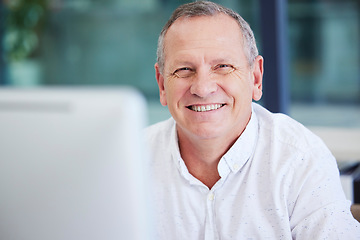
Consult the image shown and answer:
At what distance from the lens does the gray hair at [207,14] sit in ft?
5.46

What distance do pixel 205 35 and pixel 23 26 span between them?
5.26 m

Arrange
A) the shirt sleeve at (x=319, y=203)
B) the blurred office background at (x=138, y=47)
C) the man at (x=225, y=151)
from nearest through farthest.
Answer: the shirt sleeve at (x=319, y=203), the man at (x=225, y=151), the blurred office background at (x=138, y=47)

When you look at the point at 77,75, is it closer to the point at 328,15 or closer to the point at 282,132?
the point at 328,15

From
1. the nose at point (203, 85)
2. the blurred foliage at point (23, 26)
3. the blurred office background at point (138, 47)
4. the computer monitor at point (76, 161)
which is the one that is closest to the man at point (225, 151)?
the nose at point (203, 85)

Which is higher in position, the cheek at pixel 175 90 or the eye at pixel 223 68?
the eye at pixel 223 68

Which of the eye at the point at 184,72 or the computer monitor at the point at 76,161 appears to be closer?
the computer monitor at the point at 76,161

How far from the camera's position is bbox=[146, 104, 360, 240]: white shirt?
1.51 metres

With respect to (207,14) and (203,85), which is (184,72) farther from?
(207,14)

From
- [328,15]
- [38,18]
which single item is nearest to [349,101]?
[328,15]

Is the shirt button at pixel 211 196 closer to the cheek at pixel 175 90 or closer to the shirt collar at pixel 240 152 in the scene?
the shirt collar at pixel 240 152

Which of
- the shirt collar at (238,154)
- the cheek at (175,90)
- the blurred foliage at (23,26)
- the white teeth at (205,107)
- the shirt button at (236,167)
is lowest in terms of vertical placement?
the shirt button at (236,167)

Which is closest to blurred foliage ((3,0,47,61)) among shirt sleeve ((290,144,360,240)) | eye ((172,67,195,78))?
eye ((172,67,195,78))

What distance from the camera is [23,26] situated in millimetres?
6445

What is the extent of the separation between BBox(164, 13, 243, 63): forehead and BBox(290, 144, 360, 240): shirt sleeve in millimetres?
404
